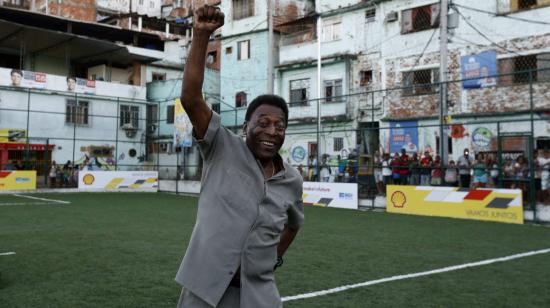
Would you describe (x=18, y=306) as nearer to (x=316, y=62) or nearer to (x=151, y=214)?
(x=151, y=214)

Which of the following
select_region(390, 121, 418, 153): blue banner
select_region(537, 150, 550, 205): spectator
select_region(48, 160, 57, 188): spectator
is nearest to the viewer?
select_region(537, 150, 550, 205): spectator

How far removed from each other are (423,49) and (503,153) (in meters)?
10.4

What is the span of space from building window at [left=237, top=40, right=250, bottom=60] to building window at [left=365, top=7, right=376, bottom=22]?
30.1 feet

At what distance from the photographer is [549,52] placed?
67.5ft

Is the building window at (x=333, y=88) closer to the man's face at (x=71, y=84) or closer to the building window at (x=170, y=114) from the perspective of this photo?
the building window at (x=170, y=114)

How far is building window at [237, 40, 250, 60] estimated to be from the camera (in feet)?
111

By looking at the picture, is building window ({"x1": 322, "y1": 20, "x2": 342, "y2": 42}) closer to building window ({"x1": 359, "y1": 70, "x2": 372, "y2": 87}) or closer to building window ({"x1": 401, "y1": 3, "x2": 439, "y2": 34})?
building window ({"x1": 359, "y1": 70, "x2": 372, "y2": 87})

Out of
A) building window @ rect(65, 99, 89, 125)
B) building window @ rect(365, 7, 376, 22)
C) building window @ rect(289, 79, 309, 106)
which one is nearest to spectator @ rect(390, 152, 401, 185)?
building window @ rect(365, 7, 376, 22)

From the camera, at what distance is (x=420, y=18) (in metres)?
25.5

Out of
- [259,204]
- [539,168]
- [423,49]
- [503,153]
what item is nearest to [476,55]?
[423,49]

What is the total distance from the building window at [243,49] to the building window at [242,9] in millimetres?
1872

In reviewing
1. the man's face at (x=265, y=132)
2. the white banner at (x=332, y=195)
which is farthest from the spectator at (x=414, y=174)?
the man's face at (x=265, y=132)

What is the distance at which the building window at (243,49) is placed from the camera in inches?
1338

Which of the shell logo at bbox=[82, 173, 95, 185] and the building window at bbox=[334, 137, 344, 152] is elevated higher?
the building window at bbox=[334, 137, 344, 152]
